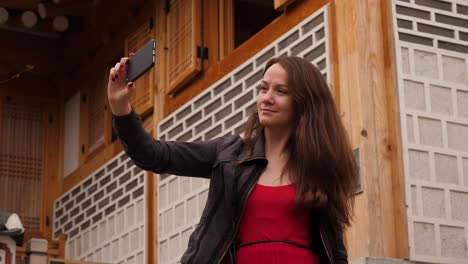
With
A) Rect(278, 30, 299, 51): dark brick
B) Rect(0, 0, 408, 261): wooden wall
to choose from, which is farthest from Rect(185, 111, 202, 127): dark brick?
Rect(278, 30, 299, 51): dark brick

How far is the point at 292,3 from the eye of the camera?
6883 millimetres

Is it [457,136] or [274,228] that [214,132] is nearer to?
[457,136]

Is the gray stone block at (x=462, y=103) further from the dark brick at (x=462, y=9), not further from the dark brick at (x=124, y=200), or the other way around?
the dark brick at (x=124, y=200)

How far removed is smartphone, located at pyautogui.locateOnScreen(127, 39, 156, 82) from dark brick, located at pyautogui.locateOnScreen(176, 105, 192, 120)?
526 cm

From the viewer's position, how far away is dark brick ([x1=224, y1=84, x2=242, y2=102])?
7.37 metres

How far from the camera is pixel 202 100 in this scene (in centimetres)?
793

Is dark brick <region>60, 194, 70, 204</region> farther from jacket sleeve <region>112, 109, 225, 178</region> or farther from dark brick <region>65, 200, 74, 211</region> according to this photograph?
jacket sleeve <region>112, 109, 225, 178</region>

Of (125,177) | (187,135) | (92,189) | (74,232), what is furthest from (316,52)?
(74,232)

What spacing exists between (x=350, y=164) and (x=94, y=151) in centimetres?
732

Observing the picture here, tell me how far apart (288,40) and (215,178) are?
399cm

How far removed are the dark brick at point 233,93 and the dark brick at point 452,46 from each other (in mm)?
1613

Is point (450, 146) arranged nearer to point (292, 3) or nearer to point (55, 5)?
point (292, 3)

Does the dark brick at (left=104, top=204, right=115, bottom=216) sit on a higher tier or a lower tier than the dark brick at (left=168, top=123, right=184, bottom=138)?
lower

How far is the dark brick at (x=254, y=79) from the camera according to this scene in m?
7.10
